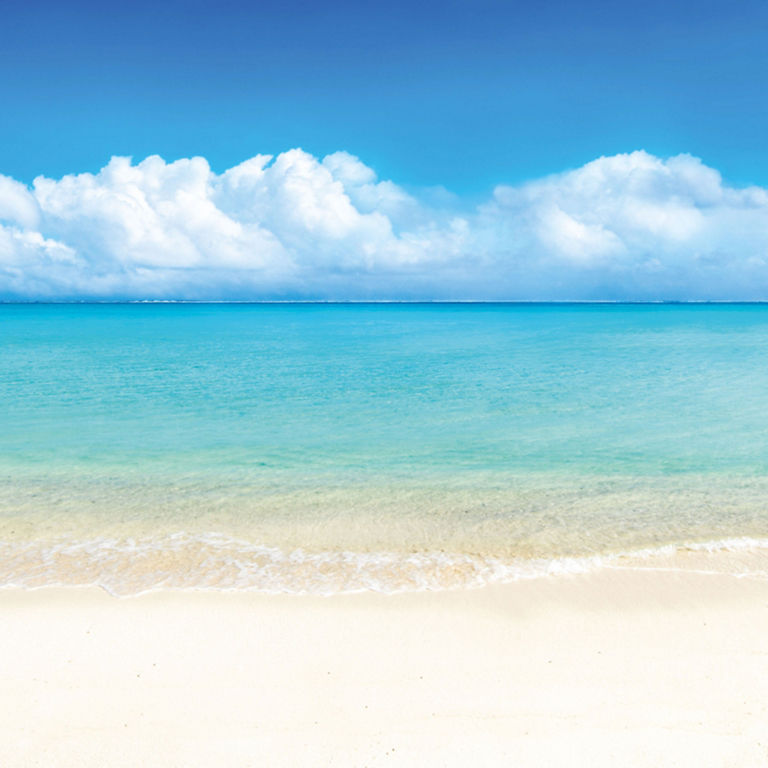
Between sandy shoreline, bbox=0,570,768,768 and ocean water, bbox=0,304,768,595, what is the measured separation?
3.22 ft

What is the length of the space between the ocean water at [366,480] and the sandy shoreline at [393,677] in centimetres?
98

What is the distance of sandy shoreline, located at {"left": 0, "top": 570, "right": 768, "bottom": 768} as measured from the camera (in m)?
5.69

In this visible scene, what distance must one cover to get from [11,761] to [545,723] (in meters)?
5.26

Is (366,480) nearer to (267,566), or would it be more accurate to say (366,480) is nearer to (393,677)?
(267,566)

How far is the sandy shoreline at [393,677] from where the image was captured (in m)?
5.69

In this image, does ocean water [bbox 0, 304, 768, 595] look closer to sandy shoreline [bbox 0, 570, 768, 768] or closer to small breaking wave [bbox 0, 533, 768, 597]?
small breaking wave [bbox 0, 533, 768, 597]

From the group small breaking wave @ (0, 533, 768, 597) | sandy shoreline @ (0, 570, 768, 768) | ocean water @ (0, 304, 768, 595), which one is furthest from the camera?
ocean water @ (0, 304, 768, 595)

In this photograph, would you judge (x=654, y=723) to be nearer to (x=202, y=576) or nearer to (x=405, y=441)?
(x=202, y=576)

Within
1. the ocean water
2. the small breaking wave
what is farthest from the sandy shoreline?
the ocean water

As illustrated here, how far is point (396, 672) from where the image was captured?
269 inches

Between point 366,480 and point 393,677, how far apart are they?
7.55 meters

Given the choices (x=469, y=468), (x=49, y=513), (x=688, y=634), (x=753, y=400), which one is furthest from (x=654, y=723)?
(x=753, y=400)

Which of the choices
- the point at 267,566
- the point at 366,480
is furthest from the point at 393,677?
the point at 366,480

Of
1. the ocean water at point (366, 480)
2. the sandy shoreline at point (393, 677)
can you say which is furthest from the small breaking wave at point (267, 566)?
the sandy shoreline at point (393, 677)
